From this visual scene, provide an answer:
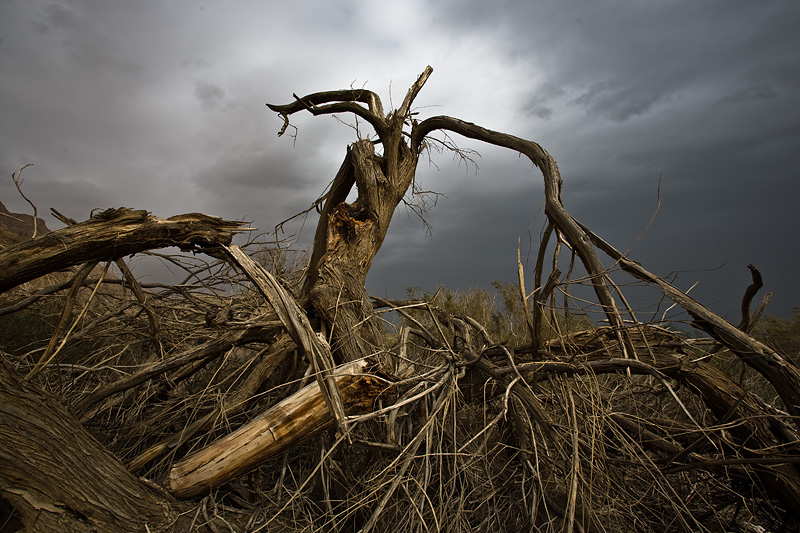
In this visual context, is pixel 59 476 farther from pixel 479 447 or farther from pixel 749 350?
pixel 749 350

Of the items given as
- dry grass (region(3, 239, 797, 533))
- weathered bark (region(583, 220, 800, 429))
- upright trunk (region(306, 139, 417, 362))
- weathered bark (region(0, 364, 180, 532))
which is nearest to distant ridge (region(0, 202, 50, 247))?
dry grass (region(3, 239, 797, 533))

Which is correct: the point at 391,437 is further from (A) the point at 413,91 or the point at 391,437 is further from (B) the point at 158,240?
(A) the point at 413,91

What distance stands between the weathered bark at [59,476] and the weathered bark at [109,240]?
19.2 inches

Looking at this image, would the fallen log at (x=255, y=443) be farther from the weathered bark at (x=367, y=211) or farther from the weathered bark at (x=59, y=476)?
Result: the weathered bark at (x=367, y=211)

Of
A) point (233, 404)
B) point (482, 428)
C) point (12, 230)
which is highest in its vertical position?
point (12, 230)

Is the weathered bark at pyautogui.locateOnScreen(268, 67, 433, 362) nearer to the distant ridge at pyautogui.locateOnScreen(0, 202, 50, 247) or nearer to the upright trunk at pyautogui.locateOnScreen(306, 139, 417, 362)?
the upright trunk at pyautogui.locateOnScreen(306, 139, 417, 362)

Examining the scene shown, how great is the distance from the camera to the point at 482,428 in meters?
2.73

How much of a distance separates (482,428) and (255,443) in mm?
1406

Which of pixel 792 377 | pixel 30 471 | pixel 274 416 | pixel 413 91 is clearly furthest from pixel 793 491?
pixel 413 91

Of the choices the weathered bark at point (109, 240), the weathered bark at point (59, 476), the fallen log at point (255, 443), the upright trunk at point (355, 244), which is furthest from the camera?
the upright trunk at point (355, 244)

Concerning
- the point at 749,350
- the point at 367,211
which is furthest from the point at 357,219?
the point at 749,350

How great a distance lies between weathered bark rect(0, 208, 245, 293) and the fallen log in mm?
934

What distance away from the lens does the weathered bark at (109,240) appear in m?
1.96

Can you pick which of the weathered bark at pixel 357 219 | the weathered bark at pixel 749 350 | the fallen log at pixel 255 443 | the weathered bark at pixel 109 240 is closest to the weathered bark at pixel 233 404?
the fallen log at pixel 255 443
